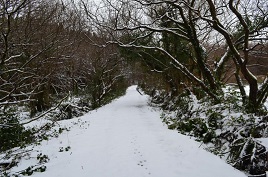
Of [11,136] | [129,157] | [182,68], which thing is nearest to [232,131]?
[129,157]

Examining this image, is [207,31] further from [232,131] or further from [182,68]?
[232,131]

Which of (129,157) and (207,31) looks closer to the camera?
(129,157)

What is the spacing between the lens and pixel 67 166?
565cm

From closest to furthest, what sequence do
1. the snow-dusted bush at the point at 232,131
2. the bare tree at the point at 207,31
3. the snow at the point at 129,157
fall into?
the snow at the point at 129,157 → the snow-dusted bush at the point at 232,131 → the bare tree at the point at 207,31

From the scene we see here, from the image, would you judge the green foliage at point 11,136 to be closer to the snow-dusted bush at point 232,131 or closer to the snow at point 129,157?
the snow at point 129,157

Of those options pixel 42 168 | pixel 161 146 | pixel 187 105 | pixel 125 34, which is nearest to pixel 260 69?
pixel 187 105

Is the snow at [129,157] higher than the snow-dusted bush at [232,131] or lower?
lower

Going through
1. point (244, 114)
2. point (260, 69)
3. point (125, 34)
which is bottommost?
point (244, 114)

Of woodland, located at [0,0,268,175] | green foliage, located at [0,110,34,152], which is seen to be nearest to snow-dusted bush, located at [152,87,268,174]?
woodland, located at [0,0,268,175]

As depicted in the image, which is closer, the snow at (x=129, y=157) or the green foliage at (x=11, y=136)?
the snow at (x=129, y=157)

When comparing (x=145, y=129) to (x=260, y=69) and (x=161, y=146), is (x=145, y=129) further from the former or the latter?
(x=260, y=69)

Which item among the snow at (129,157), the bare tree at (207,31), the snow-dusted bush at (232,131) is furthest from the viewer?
the bare tree at (207,31)

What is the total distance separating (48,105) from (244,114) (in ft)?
46.7

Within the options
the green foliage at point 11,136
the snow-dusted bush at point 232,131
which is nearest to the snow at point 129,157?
the snow-dusted bush at point 232,131
